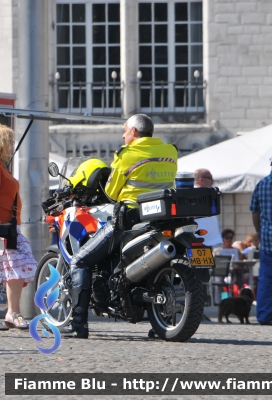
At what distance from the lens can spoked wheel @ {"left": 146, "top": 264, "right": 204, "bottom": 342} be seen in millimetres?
8023

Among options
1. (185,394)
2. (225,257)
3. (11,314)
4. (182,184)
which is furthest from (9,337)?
(225,257)

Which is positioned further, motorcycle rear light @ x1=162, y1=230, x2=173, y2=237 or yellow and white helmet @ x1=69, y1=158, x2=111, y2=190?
yellow and white helmet @ x1=69, y1=158, x2=111, y2=190

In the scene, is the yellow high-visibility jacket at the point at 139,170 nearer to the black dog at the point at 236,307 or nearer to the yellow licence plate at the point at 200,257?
the yellow licence plate at the point at 200,257

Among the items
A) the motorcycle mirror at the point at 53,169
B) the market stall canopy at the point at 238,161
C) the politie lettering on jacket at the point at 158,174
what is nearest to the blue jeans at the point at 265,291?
the market stall canopy at the point at 238,161

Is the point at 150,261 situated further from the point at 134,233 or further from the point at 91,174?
the point at 91,174

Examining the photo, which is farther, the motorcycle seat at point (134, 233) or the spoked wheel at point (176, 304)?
the motorcycle seat at point (134, 233)

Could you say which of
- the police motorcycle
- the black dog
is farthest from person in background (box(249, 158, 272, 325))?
the police motorcycle

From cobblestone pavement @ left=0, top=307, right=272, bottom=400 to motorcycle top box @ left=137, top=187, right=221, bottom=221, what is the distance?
3.16 ft

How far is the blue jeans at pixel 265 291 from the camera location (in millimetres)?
11477

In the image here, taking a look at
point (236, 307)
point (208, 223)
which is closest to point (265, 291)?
point (236, 307)

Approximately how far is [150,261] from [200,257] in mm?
429

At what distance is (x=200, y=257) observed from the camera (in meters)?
8.01

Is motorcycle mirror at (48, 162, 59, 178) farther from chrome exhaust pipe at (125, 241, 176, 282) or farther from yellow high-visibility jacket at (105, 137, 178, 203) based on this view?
chrome exhaust pipe at (125, 241, 176, 282)

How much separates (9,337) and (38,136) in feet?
11.3
